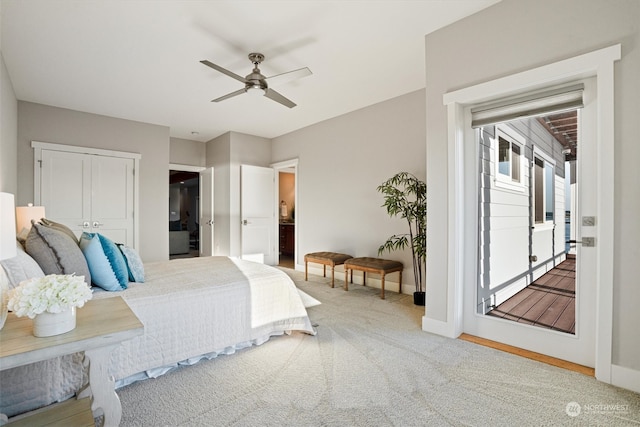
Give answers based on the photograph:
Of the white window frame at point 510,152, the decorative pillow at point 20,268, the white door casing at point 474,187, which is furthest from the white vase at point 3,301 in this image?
the white window frame at point 510,152

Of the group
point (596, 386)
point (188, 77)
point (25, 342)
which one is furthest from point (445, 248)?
point (188, 77)

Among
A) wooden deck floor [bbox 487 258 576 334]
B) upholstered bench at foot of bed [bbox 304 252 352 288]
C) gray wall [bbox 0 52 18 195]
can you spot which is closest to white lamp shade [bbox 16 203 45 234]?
gray wall [bbox 0 52 18 195]

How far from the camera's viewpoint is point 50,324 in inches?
49.8

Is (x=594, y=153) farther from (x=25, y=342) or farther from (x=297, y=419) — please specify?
(x=25, y=342)

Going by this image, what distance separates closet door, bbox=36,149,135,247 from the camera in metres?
4.57

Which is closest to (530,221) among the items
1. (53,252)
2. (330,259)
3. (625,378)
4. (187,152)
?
(625,378)

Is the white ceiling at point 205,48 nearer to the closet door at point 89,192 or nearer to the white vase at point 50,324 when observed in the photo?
the closet door at point 89,192

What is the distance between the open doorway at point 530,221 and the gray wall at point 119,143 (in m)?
5.12

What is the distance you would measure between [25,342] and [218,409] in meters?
0.97

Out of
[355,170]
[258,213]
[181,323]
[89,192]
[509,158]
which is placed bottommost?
[181,323]

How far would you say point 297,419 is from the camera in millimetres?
1630

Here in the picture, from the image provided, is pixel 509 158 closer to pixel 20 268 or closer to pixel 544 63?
pixel 544 63

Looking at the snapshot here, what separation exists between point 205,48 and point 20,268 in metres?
2.42

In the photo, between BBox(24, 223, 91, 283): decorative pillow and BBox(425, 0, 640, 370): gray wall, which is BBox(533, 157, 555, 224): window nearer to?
BBox(425, 0, 640, 370): gray wall
